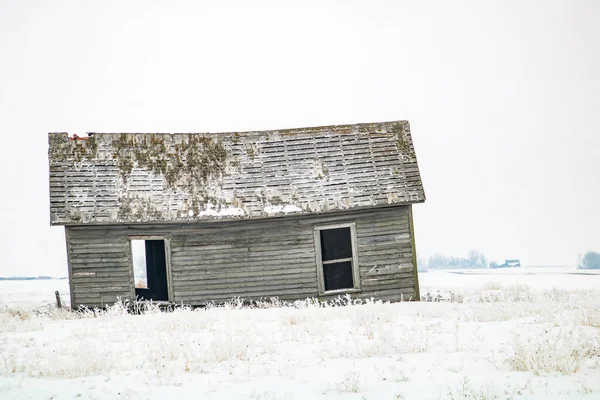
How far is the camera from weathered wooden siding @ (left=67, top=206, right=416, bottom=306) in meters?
15.1

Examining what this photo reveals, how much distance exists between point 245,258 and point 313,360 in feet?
27.7

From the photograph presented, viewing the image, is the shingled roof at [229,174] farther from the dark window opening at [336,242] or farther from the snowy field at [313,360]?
the snowy field at [313,360]

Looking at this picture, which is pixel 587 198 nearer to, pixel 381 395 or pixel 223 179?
pixel 223 179

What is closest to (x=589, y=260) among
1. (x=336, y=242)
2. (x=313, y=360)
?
(x=336, y=242)

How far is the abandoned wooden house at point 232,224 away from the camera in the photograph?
49.6ft

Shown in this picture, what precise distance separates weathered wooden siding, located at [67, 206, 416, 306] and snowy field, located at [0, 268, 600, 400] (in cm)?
437

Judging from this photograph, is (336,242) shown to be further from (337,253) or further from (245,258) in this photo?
(245,258)

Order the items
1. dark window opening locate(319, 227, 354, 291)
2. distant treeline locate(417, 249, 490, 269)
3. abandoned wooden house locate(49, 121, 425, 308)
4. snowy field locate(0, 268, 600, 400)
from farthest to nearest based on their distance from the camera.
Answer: distant treeline locate(417, 249, 490, 269) → dark window opening locate(319, 227, 354, 291) → abandoned wooden house locate(49, 121, 425, 308) → snowy field locate(0, 268, 600, 400)

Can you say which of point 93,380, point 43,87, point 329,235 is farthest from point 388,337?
point 43,87

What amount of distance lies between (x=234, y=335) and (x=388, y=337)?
262 cm

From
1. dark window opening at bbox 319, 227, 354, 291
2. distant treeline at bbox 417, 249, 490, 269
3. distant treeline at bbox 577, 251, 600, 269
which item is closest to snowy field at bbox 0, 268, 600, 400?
dark window opening at bbox 319, 227, 354, 291

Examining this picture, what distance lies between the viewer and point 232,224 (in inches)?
608

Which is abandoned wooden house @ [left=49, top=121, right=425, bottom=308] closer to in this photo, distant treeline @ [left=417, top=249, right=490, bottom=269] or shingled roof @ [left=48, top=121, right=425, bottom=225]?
shingled roof @ [left=48, top=121, right=425, bottom=225]

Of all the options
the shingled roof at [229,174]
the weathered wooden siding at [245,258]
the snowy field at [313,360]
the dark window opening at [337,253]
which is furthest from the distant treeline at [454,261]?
the snowy field at [313,360]
